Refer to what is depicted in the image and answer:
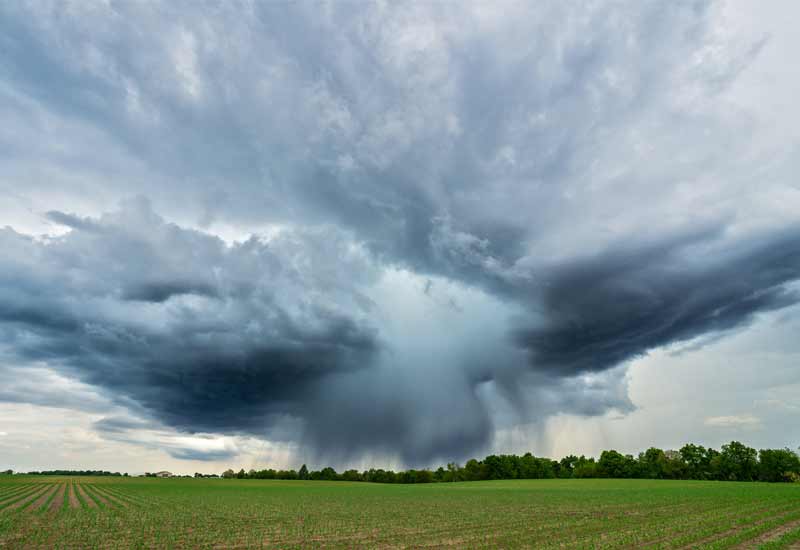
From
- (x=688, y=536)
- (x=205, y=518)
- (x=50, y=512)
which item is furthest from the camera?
(x=50, y=512)

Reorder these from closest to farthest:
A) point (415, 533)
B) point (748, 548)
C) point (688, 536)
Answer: point (748, 548) → point (688, 536) → point (415, 533)

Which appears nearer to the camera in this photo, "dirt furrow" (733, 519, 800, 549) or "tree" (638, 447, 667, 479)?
"dirt furrow" (733, 519, 800, 549)

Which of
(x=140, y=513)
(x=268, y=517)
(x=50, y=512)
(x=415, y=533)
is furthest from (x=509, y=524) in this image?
(x=50, y=512)

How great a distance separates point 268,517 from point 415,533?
68.1ft

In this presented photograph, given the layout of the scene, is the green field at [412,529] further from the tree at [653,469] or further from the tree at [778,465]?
the tree at [653,469]

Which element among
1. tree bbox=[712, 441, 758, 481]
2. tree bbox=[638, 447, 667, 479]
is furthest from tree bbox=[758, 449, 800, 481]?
tree bbox=[638, 447, 667, 479]

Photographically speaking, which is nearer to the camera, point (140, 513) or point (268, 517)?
point (268, 517)

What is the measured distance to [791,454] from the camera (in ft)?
558

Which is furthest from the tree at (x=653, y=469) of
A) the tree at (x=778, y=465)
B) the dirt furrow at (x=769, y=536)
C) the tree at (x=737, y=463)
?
the dirt furrow at (x=769, y=536)

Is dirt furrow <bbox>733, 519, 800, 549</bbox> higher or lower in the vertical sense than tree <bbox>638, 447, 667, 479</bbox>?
lower

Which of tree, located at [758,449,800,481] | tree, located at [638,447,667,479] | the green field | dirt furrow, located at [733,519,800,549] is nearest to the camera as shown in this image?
dirt furrow, located at [733,519,800,549]

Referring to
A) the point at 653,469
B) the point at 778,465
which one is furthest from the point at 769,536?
the point at 653,469

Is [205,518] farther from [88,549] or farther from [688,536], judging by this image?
[688,536]

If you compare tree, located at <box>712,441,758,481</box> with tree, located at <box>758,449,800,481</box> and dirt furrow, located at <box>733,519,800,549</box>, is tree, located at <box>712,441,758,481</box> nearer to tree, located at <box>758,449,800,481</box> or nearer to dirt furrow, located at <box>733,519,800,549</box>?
tree, located at <box>758,449,800,481</box>
